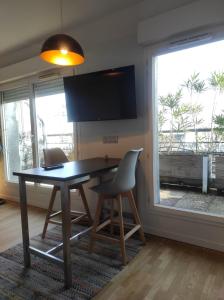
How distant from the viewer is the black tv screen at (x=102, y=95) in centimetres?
262

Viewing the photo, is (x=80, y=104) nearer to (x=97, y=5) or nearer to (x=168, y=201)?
(x=97, y=5)

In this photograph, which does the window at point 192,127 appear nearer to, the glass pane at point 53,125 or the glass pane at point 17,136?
the glass pane at point 53,125

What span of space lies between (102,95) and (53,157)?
1002 mm

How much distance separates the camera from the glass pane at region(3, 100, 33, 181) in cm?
407

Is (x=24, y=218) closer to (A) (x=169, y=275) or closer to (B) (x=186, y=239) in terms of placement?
(A) (x=169, y=275)

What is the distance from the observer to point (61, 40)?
183 cm

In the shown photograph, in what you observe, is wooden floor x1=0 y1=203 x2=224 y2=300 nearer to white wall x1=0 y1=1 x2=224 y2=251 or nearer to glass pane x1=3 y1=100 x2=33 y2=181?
white wall x1=0 y1=1 x2=224 y2=251

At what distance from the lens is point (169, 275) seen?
6.38 ft

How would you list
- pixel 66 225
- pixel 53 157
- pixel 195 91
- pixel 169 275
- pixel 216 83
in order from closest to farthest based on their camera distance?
pixel 66 225 → pixel 169 275 → pixel 216 83 → pixel 195 91 → pixel 53 157

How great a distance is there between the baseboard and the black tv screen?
54.3 inches

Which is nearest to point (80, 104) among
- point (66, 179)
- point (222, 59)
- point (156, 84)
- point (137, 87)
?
point (137, 87)

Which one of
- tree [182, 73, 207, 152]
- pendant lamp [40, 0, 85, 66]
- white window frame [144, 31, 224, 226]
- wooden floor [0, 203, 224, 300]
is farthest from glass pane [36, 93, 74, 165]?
tree [182, 73, 207, 152]

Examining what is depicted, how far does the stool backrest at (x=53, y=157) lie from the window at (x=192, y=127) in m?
1.29

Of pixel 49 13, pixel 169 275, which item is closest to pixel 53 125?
pixel 49 13
